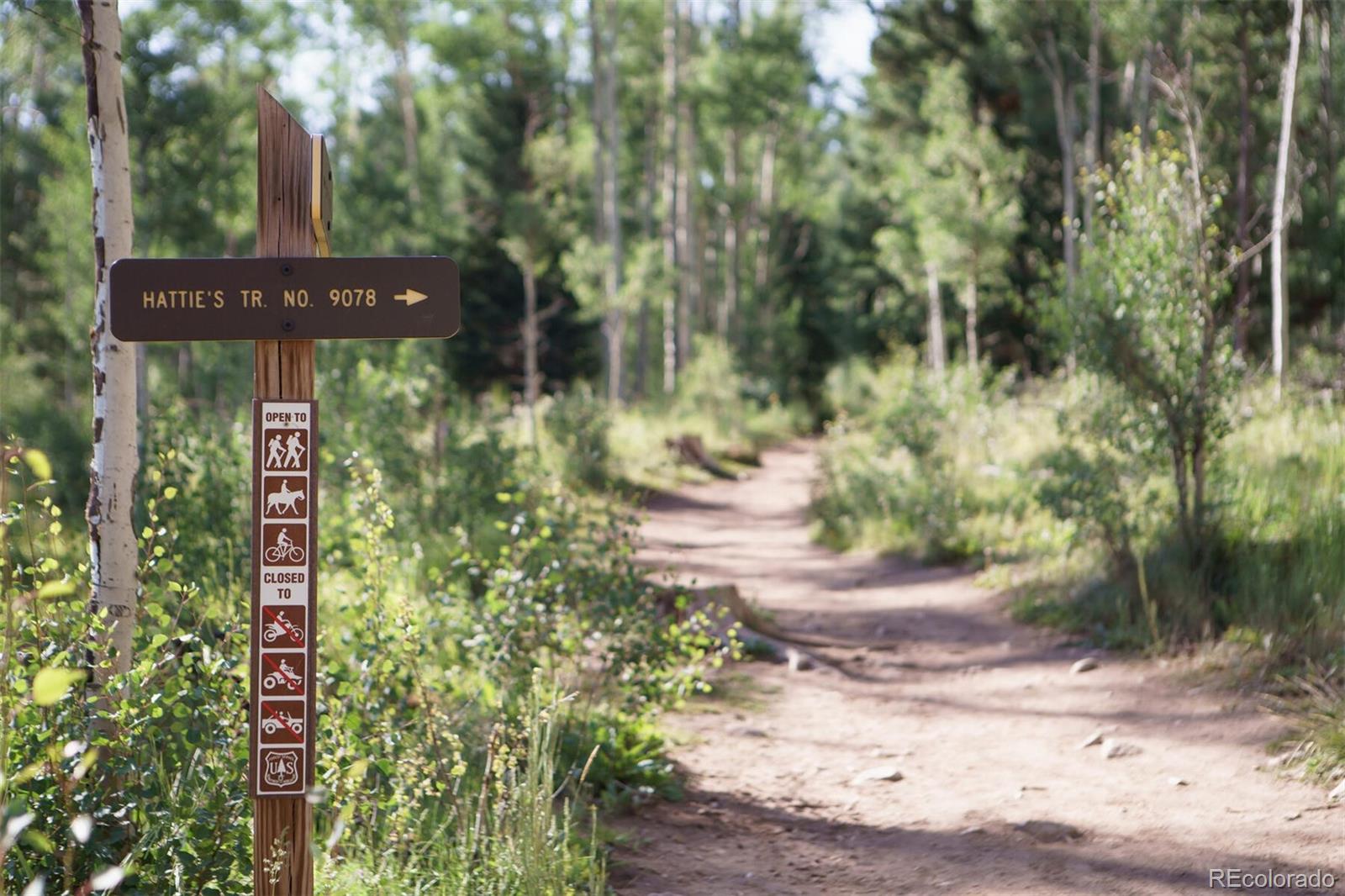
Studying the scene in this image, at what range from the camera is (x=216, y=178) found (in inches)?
695

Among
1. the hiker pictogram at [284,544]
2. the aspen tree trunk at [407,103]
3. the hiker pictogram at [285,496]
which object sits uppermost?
the aspen tree trunk at [407,103]

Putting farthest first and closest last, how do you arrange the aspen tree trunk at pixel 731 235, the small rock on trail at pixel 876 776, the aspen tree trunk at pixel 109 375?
the aspen tree trunk at pixel 731 235 → the small rock on trail at pixel 876 776 → the aspen tree trunk at pixel 109 375

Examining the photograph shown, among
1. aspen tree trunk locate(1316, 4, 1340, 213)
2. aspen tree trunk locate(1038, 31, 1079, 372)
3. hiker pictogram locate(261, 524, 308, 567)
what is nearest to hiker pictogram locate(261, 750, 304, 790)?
hiker pictogram locate(261, 524, 308, 567)

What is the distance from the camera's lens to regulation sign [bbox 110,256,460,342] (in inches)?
115

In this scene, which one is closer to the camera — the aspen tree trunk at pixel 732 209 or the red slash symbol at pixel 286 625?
the red slash symbol at pixel 286 625

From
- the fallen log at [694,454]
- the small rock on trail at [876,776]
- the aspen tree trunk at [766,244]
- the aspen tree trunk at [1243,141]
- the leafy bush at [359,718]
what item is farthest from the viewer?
the aspen tree trunk at [766,244]

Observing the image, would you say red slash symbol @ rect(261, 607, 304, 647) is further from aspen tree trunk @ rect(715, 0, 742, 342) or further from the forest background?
aspen tree trunk @ rect(715, 0, 742, 342)

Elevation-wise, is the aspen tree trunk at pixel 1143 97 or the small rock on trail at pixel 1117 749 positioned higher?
the aspen tree trunk at pixel 1143 97

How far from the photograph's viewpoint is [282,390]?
9.65 ft

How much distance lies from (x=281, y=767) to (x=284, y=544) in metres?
0.57

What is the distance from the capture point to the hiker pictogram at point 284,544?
2.90 m

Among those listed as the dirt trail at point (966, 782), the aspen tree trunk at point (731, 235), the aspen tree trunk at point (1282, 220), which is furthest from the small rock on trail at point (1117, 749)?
the aspen tree trunk at point (731, 235)

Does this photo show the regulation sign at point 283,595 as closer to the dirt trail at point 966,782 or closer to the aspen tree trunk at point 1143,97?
the dirt trail at point 966,782

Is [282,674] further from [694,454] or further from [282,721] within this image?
[694,454]
